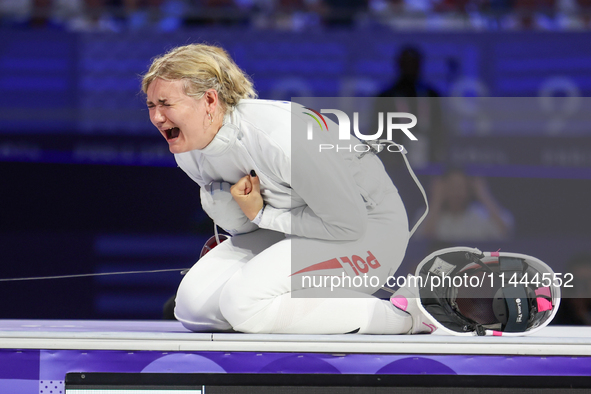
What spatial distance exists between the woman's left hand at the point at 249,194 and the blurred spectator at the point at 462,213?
1.28 m

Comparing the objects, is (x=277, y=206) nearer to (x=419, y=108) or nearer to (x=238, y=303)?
(x=238, y=303)

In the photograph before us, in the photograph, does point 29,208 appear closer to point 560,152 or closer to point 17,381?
point 17,381

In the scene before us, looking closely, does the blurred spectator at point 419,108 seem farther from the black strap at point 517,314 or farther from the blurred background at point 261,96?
the black strap at point 517,314

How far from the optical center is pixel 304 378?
982mm

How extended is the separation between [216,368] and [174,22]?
2.11 m

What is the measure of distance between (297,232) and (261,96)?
57.7 inches

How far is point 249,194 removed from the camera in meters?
1.21

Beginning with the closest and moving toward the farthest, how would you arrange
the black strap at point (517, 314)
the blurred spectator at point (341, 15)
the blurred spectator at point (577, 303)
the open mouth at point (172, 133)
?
the black strap at point (517, 314) → the open mouth at point (172, 133) → the blurred spectator at point (577, 303) → the blurred spectator at point (341, 15)

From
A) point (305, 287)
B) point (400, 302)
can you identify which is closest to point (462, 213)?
point (400, 302)

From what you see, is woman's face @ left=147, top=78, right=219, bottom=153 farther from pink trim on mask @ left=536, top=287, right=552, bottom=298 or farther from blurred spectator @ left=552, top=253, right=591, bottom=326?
blurred spectator @ left=552, top=253, right=591, bottom=326

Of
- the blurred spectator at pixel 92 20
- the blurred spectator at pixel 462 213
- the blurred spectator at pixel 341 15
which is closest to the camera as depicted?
the blurred spectator at pixel 462 213

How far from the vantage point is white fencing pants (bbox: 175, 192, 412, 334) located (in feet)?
3.77

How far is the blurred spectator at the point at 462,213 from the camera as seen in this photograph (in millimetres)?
2334

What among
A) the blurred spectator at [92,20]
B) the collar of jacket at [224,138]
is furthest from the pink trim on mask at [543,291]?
the blurred spectator at [92,20]
